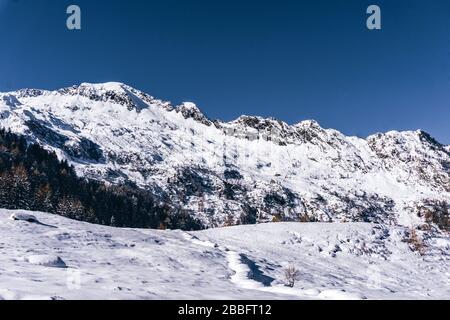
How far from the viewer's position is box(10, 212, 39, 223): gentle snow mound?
31.2 m

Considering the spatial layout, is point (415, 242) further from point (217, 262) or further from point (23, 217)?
point (23, 217)

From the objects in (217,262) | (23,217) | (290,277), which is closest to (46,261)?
(23,217)

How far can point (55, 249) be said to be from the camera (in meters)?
25.3

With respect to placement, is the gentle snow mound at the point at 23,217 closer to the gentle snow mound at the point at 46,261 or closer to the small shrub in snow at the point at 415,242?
the gentle snow mound at the point at 46,261

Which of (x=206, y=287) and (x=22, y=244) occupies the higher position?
(x=22, y=244)

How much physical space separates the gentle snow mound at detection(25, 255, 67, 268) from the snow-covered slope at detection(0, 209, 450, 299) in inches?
1.8

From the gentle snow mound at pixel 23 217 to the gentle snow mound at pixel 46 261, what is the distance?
451 inches

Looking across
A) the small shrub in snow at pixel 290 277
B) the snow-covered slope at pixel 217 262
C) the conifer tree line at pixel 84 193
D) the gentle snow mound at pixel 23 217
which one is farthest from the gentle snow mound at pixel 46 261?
the conifer tree line at pixel 84 193

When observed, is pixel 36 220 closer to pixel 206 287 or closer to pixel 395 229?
pixel 206 287

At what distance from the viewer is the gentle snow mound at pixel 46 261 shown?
803 inches

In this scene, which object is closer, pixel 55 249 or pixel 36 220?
pixel 55 249

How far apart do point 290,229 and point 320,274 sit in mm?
14475
